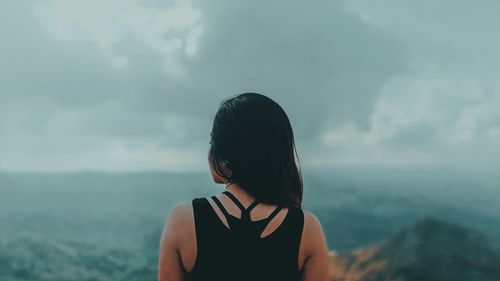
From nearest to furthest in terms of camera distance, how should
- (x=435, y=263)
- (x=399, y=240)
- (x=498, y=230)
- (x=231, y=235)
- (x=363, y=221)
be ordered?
(x=231, y=235) < (x=435, y=263) < (x=399, y=240) < (x=498, y=230) < (x=363, y=221)

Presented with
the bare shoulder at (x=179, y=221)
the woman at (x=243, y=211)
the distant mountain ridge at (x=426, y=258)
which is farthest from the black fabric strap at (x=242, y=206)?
the distant mountain ridge at (x=426, y=258)

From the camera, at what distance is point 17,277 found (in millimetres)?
83312

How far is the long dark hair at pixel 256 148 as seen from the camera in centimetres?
287

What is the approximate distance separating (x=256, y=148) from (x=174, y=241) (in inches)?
24.6

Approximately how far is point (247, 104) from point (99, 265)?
102883 millimetres

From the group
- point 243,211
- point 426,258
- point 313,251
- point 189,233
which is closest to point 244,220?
point 243,211

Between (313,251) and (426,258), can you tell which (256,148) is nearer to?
(313,251)

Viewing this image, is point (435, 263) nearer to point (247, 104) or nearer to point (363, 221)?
point (247, 104)

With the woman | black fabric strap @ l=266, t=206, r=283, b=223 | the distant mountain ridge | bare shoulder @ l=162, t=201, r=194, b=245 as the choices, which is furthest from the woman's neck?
the distant mountain ridge

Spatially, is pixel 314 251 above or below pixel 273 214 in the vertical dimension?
below

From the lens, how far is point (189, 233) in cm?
287

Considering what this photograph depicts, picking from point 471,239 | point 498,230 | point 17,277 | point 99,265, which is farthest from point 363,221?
point 471,239

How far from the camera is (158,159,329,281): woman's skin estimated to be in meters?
2.86

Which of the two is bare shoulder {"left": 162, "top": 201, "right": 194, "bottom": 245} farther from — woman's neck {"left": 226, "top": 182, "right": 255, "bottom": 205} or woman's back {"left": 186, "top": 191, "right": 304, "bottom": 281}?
woman's neck {"left": 226, "top": 182, "right": 255, "bottom": 205}
